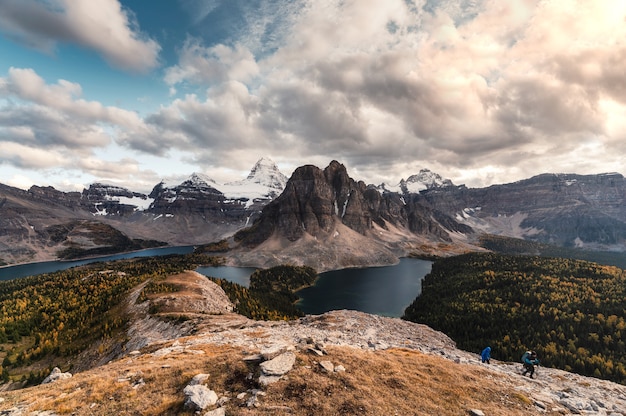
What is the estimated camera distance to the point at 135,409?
18375mm

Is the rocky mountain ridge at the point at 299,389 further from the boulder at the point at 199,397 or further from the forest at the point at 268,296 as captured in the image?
the forest at the point at 268,296

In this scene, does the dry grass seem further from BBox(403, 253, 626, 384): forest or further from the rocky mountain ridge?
BBox(403, 253, 626, 384): forest

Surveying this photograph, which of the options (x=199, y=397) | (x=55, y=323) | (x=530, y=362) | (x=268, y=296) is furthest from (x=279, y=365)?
(x=268, y=296)

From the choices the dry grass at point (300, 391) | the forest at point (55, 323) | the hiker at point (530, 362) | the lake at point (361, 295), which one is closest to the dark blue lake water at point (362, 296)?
the lake at point (361, 295)

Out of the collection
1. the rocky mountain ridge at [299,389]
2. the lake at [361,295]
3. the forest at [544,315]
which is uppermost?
the rocky mountain ridge at [299,389]

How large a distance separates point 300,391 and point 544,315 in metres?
102

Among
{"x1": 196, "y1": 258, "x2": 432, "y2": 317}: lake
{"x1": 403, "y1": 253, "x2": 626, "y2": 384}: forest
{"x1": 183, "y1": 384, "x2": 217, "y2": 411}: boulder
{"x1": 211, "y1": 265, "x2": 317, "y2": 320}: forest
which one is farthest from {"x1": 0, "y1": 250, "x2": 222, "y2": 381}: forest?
{"x1": 403, "y1": 253, "x2": 626, "y2": 384}: forest

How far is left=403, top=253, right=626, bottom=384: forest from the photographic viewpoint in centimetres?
6950

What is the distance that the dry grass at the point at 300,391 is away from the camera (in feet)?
60.6

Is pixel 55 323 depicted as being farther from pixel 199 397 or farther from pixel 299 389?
pixel 299 389

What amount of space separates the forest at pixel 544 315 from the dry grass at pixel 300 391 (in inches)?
2426

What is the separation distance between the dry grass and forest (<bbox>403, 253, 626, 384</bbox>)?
6161cm

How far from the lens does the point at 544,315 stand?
88562 millimetres

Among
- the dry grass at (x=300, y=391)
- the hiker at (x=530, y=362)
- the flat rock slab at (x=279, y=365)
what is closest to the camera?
the dry grass at (x=300, y=391)
